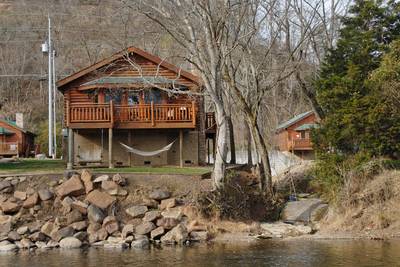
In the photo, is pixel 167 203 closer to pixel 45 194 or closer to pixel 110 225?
pixel 110 225

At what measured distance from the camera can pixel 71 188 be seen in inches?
789

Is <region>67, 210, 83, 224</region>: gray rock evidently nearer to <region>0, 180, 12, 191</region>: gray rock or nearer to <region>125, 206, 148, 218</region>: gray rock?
<region>125, 206, 148, 218</region>: gray rock

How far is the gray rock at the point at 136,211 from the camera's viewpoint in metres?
19.4

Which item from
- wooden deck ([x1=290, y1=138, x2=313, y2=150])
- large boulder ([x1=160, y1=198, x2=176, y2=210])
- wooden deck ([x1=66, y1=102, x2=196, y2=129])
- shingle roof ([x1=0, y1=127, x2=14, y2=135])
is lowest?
large boulder ([x1=160, y1=198, x2=176, y2=210])

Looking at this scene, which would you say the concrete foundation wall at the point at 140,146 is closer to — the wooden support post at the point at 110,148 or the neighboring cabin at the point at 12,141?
the wooden support post at the point at 110,148

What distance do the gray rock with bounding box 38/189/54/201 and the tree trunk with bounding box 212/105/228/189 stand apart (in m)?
6.09

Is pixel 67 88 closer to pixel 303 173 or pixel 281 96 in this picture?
pixel 303 173

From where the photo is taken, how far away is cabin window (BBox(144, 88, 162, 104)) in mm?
27000

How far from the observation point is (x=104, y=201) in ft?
65.0

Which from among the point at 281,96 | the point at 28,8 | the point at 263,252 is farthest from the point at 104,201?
the point at 28,8

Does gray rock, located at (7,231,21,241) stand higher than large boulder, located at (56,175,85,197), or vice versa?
large boulder, located at (56,175,85,197)

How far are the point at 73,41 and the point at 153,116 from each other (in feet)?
176

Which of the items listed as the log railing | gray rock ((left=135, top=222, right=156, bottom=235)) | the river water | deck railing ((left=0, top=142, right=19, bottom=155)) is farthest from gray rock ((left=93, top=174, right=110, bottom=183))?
deck railing ((left=0, top=142, right=19, bottom=155))

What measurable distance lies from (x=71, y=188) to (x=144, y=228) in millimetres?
3391
